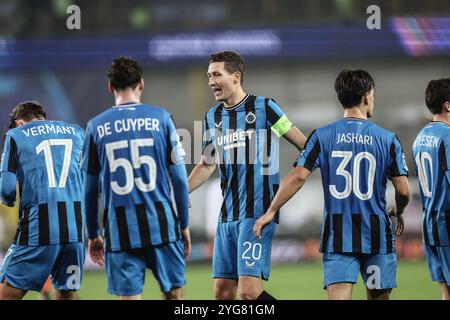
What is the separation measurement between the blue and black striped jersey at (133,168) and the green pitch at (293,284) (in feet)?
16.4

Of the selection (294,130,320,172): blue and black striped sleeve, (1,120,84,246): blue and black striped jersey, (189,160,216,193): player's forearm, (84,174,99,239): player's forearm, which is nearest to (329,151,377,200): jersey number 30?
(294,130,320,172): blue and black striped sleeve

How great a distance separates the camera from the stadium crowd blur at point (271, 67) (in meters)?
16.4

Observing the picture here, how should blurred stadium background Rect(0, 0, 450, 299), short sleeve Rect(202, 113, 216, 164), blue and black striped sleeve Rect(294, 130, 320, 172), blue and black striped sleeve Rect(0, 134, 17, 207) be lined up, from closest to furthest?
blue and black striped sleeve Rect(294, 130, 320, 172)
blue and black striped sleeve Rect(0, 134, 17, 207)
short sleeve Rect(202, 113, 216, 164)
blurred stadium background Rect(0, 0, 450, 299)

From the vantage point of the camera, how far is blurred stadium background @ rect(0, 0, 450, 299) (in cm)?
1633

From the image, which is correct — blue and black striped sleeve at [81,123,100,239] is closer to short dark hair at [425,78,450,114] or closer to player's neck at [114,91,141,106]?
player's neck at [114,91,141,106]

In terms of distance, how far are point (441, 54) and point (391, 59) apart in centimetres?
122

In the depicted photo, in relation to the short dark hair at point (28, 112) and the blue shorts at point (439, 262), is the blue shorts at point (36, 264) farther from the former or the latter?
the blue shorts at point (439, 262)

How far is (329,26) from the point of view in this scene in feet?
54.8

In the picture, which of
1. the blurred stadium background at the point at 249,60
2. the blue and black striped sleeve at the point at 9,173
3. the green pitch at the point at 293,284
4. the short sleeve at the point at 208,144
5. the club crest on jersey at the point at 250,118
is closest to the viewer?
the blue and black striped sleeve at the point at 9,173

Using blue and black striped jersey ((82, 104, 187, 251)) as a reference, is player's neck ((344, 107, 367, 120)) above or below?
above

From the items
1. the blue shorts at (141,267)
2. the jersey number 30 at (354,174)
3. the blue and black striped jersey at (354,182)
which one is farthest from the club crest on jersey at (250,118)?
the blue shorts at (141,267)

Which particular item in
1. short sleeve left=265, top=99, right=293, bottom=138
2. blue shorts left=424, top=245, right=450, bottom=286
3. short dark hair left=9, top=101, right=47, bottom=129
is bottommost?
blue shorts left=424, top=245, right=450, bottom=286

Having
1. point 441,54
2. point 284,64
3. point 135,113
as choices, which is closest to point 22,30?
point 284,64

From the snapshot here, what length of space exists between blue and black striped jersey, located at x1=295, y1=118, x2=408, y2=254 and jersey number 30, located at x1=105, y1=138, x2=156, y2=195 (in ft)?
3.68
